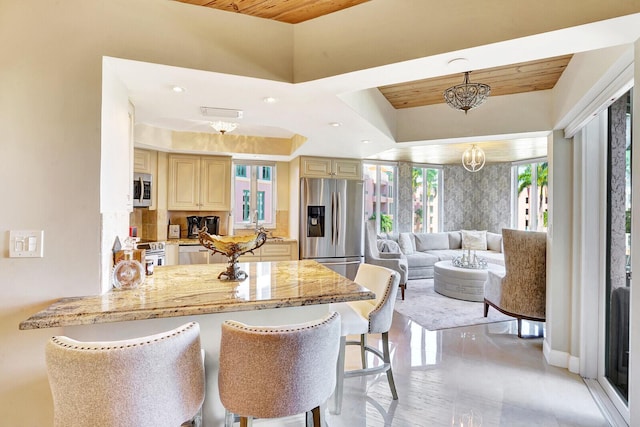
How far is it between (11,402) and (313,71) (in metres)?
2.30

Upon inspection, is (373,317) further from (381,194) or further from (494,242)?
(494,242)

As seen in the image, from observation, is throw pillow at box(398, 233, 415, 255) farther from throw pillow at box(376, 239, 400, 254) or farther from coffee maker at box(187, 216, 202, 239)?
coffee maker at box(187, 216, 202, 239)

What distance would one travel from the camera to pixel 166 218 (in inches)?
195

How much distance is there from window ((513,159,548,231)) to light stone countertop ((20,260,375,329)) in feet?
20.5

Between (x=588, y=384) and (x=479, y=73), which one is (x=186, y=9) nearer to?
(x=479, y=73)

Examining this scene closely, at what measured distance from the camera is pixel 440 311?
445cm

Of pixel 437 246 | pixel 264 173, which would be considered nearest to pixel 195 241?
pixel 264 173

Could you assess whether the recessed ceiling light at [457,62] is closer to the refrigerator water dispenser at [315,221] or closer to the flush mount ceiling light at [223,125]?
the flush mount ceiling light at [223,125]

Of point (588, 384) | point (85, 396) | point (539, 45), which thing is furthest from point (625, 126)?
point (85, 396)

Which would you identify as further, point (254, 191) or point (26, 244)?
point (254, 191)

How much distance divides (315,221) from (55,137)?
12.3 ft

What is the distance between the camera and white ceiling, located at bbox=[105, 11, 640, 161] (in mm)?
1557

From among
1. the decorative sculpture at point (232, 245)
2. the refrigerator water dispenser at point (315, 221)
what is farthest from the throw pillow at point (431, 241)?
the decorative sculpture at point (232, 245)

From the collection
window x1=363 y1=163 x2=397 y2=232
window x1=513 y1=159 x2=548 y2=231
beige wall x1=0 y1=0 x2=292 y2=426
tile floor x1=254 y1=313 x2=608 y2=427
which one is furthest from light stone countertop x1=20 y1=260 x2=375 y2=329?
window x1=513 y1=159 x2=548 y2=231
